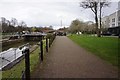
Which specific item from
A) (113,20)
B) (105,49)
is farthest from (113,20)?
(105,49)

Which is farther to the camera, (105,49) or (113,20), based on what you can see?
(113,20)

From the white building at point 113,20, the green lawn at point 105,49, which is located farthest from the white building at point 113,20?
the green lawn at point 105,49

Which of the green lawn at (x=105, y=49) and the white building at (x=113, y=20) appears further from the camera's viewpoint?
the white building at (x=113, y=20)

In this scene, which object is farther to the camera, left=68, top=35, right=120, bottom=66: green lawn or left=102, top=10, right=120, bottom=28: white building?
left=102, top=10, right=120, bottom=28: white building

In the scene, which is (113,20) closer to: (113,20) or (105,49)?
(113,20)

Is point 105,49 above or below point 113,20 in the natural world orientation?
below

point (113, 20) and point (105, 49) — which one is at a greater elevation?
point (113, 20)

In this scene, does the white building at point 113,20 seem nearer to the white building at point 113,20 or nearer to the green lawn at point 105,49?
the white building at point 113,20

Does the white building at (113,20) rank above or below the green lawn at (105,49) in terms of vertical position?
above

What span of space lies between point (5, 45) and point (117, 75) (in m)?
37.8

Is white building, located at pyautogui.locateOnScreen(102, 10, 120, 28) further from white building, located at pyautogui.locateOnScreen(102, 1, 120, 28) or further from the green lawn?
the green lawn

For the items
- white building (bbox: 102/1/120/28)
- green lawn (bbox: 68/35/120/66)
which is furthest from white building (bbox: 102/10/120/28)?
green lawn (bbox: 68/35/120/66)

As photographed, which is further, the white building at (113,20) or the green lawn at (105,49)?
the white building at (113,20)

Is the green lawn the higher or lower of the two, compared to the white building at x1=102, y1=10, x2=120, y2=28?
lower
